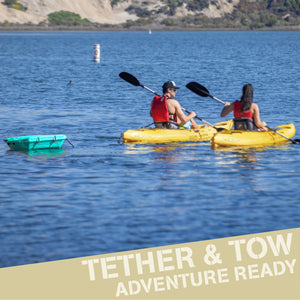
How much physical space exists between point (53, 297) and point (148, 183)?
5518 mm

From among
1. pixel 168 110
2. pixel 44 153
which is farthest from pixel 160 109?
pixel 44 153

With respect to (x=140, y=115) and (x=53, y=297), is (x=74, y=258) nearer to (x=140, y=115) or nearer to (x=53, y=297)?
(x=53, y=297)

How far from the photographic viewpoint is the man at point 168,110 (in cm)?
1709

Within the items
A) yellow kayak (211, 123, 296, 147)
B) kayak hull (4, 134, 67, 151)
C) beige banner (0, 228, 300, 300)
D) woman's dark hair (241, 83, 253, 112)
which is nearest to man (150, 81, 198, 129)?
yellow kayak (211, 123, 296, 147)

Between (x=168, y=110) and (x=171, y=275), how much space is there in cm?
858

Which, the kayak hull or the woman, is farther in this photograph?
the kayak hull

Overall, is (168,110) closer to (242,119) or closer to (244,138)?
(242,119)

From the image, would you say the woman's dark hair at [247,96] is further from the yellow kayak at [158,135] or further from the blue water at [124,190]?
the yellow kayak at [158,135]

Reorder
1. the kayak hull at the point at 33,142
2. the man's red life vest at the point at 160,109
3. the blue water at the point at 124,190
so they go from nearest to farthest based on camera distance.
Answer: the blue water at the point at 124,190, the kayak hull at the point at 33,142, the man's red life vest at the point at 160,109

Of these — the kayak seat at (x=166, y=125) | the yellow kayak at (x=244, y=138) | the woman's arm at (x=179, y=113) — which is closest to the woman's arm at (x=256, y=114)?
the yellow kayak at (x=244, y=138)

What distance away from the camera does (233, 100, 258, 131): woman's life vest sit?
669 inches

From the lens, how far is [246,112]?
671 inches

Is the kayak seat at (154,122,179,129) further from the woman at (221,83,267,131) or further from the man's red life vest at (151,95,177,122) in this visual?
the woman at (221,83,267,131)

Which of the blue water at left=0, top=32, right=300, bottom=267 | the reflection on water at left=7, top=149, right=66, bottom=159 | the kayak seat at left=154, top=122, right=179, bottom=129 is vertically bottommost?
the reflection on water at left=7, top=149, right=66, bottom=159
